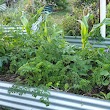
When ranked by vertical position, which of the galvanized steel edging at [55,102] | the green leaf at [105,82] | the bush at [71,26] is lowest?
the galvanized steel edging at [55,102]

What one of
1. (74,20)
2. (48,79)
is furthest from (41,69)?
(74,20)

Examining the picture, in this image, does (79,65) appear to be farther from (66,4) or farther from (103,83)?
(66,4)

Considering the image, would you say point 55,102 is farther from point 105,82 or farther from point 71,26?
point 71,26

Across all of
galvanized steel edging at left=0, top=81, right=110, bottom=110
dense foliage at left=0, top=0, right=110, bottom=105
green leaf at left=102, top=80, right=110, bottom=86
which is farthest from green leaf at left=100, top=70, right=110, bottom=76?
galvanized steel edging at left=0, top=81, right=110, bottom=110

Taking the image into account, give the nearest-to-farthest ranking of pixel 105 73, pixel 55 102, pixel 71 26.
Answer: pixel 55 102
pixel 105 73
pixel 71 26

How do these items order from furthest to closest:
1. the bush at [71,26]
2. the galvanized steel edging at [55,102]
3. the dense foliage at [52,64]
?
the bush at [71,26]
the dense foliage at [52,64]
the galvanized steel edging at [55,102]

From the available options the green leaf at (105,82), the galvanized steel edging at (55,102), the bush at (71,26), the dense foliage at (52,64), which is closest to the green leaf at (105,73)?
the dense foliage at (52,64)

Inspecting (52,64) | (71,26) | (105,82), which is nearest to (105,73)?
(105,82)

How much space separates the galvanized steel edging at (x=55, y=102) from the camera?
9.02 feet

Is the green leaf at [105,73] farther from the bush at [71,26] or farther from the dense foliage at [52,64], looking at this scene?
the bush at [71,26]

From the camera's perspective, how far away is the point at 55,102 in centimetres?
285

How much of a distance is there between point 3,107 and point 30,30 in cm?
105

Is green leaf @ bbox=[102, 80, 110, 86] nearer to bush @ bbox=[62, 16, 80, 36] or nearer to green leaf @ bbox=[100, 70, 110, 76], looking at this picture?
green leaf @ bbox=[100, 70, 110, 76]

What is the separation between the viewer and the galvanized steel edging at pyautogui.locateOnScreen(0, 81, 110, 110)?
2.75 meters
